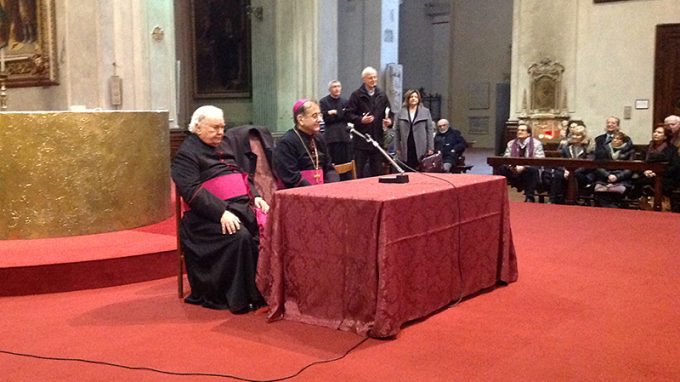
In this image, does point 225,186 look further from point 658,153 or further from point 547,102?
point 547,102

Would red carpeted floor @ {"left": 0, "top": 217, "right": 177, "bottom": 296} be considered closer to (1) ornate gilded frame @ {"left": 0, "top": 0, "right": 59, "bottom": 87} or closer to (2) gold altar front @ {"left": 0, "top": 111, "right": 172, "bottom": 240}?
(2) gold altar front @ {"left": 0, "top": 111, "right": 172, "bottom": 240}

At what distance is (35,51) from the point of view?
947 cm

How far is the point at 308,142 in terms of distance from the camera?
5.28 m

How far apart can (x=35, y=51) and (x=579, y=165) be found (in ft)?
22.6

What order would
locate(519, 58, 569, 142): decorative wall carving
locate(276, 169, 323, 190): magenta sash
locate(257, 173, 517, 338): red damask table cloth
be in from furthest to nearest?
locate(519, 58, 569, 142): decorative wall carving → locate(276, 169, 323, 190): magenta sash → locate(257, 173, 517, 338): red damask table cloth

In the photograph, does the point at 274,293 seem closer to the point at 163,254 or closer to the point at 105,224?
the point at 163,254

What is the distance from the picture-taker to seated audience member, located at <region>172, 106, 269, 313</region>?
439 cm

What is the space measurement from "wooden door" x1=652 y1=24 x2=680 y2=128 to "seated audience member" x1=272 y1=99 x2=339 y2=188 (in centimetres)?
700

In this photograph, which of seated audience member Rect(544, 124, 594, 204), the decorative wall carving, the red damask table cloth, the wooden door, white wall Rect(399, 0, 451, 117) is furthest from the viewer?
white wall Rect(399, 0, 451, 117)

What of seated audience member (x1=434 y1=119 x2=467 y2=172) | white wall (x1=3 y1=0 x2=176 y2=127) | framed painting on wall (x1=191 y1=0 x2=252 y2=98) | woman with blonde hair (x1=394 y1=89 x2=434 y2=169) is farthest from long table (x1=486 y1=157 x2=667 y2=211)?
framed painting on wall (x1=191 y1=0 x2=252 y2=98)

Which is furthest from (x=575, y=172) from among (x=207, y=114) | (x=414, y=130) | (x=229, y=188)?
(x=207, y=114)

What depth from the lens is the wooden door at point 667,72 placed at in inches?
409

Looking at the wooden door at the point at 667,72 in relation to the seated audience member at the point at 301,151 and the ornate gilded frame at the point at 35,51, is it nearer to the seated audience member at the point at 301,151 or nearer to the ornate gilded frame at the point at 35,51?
the seated audience member at the point at 301,151

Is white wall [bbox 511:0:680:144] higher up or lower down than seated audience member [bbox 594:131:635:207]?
higher up
